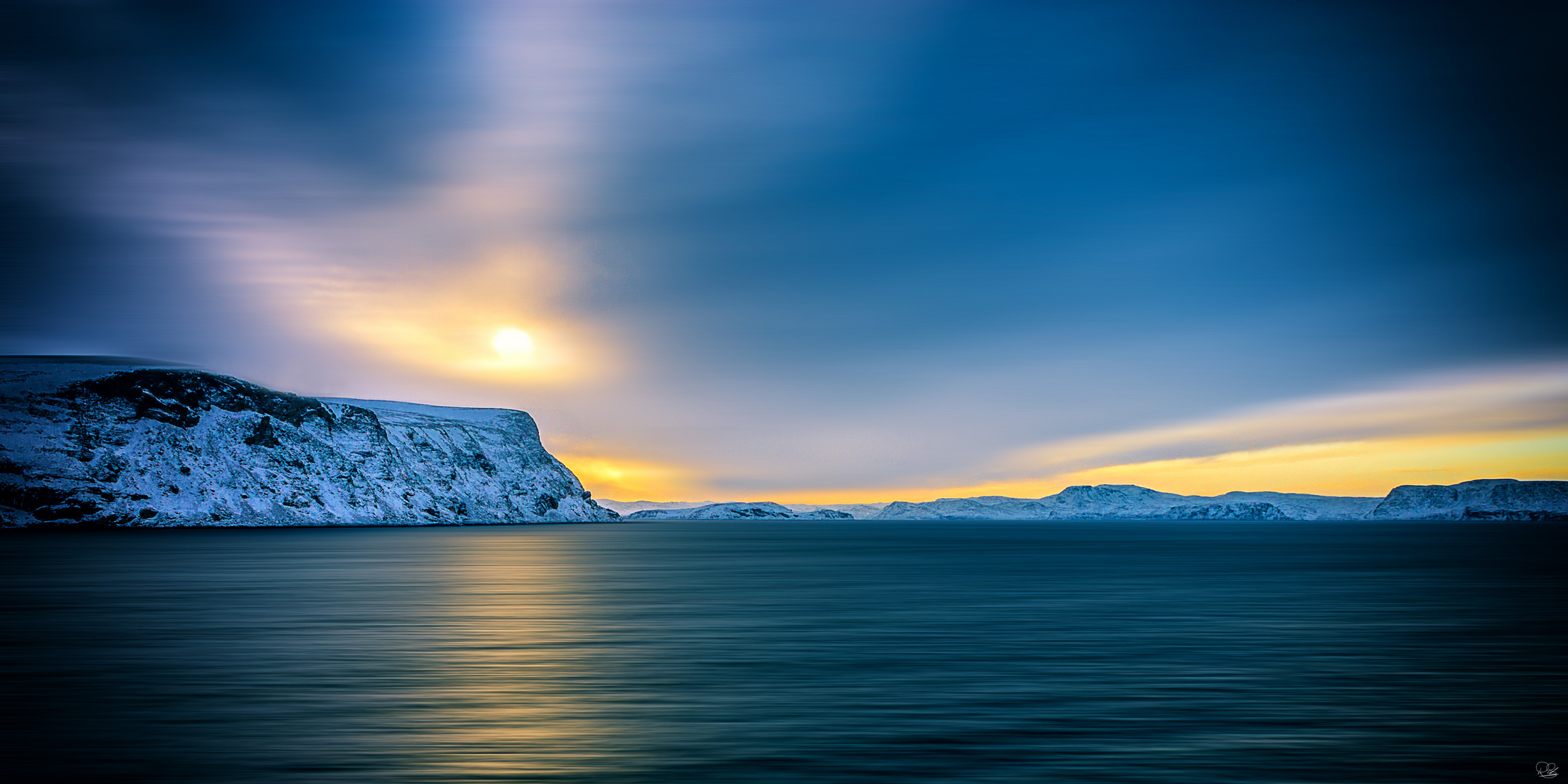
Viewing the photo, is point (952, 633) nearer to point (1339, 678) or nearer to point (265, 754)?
point (1339, 678)

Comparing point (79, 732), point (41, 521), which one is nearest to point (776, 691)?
point (79, 732)

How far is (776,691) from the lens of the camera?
21125mm

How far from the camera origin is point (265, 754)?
1517cm

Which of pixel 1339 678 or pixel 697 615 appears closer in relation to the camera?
pixel 1339 678

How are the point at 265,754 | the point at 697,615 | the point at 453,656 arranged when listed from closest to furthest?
1. the point at 265,754
2. the point at 453,656
3. the point at 697,615

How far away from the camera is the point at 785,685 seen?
72.5 ft

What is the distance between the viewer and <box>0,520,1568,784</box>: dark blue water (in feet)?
48.4

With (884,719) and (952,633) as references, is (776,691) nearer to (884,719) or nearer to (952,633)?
→ (884,719)

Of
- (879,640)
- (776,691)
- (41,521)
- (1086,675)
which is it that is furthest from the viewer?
(41,521)

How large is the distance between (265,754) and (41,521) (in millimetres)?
224042

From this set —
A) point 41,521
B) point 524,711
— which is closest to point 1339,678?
point 524,711

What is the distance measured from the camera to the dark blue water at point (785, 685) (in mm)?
14766

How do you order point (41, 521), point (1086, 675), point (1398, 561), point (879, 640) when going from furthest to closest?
point (41, 521)
point (1398, 561)
point (879, 640)
point (1086, 675)

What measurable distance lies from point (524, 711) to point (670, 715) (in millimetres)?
3222
